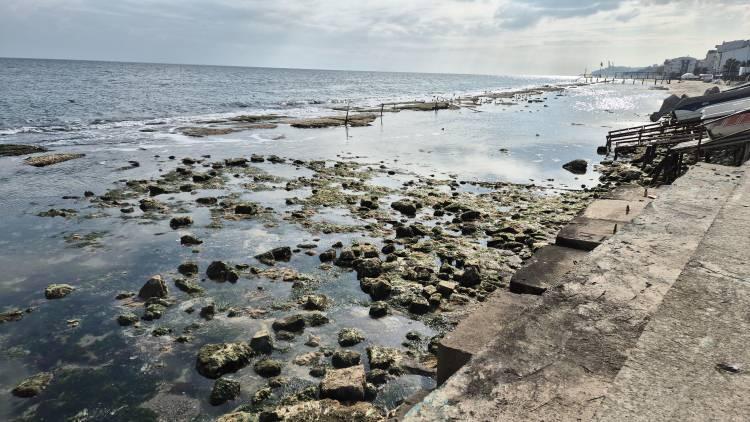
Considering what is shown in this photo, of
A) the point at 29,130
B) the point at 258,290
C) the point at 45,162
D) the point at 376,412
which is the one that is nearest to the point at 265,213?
the point at 258,290

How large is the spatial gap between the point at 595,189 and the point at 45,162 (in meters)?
26.7

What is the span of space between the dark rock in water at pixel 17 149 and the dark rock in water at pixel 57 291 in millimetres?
21050

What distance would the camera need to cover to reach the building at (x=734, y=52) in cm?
12019

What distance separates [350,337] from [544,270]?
11.7 ft

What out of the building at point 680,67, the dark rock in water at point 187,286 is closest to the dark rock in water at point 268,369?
the dark rock in water at point 187,286

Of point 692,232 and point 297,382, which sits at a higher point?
point 692,232

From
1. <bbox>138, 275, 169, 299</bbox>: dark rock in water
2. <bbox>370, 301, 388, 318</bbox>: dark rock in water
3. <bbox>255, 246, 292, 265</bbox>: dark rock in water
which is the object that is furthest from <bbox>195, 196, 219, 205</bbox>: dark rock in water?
<bbox>370, 301, 388, 318</bbox>: dark rock in water

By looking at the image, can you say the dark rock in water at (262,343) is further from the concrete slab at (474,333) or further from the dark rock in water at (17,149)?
the dark rock in water at (17,149)

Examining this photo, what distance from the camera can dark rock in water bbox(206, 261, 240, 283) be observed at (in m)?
10.2

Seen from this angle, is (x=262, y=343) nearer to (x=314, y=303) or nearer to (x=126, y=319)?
(x=314, y=303)

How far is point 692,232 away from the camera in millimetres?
6496

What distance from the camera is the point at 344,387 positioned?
615 centimetres

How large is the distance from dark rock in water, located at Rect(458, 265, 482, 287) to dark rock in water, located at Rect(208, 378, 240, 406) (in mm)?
5331

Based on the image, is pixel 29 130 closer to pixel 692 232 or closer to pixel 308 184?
pixel 308 184
